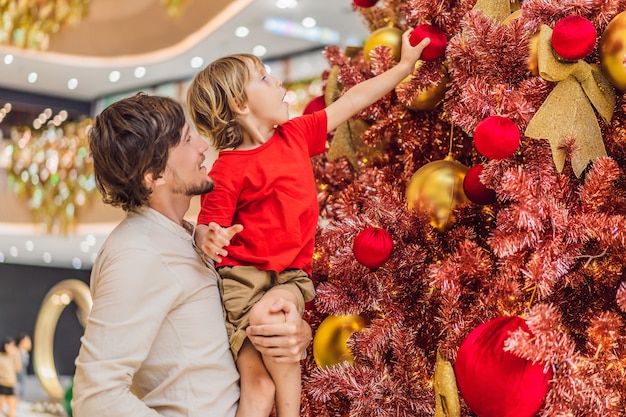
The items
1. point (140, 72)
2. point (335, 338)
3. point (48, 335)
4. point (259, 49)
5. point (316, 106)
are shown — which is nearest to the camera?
point (335, 338)

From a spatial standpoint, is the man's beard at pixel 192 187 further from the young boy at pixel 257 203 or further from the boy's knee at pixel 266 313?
the boy's knee at pixel 266 313

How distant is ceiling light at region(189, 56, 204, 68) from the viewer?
8906 millimetres

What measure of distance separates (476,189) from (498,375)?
1.19ft

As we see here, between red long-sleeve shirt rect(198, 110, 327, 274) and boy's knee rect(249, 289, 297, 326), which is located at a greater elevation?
red long-sleeve shirt rect(198, 110, 327, 274)

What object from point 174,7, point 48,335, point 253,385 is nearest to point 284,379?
point 253,385

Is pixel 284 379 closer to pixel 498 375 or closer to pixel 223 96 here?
pixel 498 375

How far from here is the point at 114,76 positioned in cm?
938

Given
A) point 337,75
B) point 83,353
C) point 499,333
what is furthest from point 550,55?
point 83,353

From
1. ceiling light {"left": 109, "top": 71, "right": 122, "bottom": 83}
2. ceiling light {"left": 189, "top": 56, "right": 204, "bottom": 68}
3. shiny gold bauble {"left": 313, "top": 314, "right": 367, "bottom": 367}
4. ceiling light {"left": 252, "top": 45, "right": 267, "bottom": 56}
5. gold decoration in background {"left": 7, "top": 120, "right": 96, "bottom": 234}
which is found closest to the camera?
shiny gold bauble {"left": 313, "top": 314, "right": 367, "bottom": 367}

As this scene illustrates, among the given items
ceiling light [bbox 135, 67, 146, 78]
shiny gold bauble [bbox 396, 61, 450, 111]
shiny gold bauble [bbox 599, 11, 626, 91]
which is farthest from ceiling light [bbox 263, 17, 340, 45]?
shiny gold bauble [bbox 599, 11, 626, 91]

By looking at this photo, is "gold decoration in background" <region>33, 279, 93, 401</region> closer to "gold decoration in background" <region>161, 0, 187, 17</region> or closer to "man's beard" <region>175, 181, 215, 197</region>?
"gold decoration in background" <region>161, 0, 187, 17</region>

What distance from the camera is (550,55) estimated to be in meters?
1.18

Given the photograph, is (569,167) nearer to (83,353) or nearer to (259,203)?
(259,203)

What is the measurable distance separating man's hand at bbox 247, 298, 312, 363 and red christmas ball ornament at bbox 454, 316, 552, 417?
290 millimetres
